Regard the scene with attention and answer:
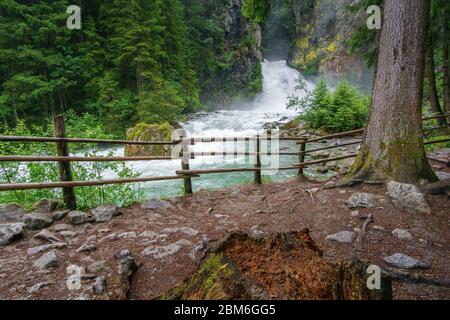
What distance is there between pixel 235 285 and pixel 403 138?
3594mm

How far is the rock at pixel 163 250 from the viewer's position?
2689 millimetres

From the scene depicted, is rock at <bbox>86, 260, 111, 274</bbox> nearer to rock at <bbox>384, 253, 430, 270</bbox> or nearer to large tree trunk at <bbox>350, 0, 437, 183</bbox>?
rock at <bbox>384, 253, 430, 270</bbox>

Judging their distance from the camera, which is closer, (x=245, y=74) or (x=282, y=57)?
(x=245, y=74)

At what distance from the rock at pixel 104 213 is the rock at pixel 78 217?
0.35 feet

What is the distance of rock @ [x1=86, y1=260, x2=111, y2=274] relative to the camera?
2285mm

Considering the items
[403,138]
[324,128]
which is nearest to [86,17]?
[324,128]

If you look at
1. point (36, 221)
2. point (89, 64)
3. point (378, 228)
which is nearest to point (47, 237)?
point (36, 221)

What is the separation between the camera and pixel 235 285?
1.61 m

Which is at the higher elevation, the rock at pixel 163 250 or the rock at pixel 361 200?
the rock at pixel 361 200

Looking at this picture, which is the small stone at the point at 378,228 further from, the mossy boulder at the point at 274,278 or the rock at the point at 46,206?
the rock at the point at 46,206

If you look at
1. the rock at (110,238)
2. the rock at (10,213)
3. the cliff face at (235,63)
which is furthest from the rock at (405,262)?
the cliff face at (235,63)

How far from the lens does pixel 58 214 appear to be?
11.5ft
